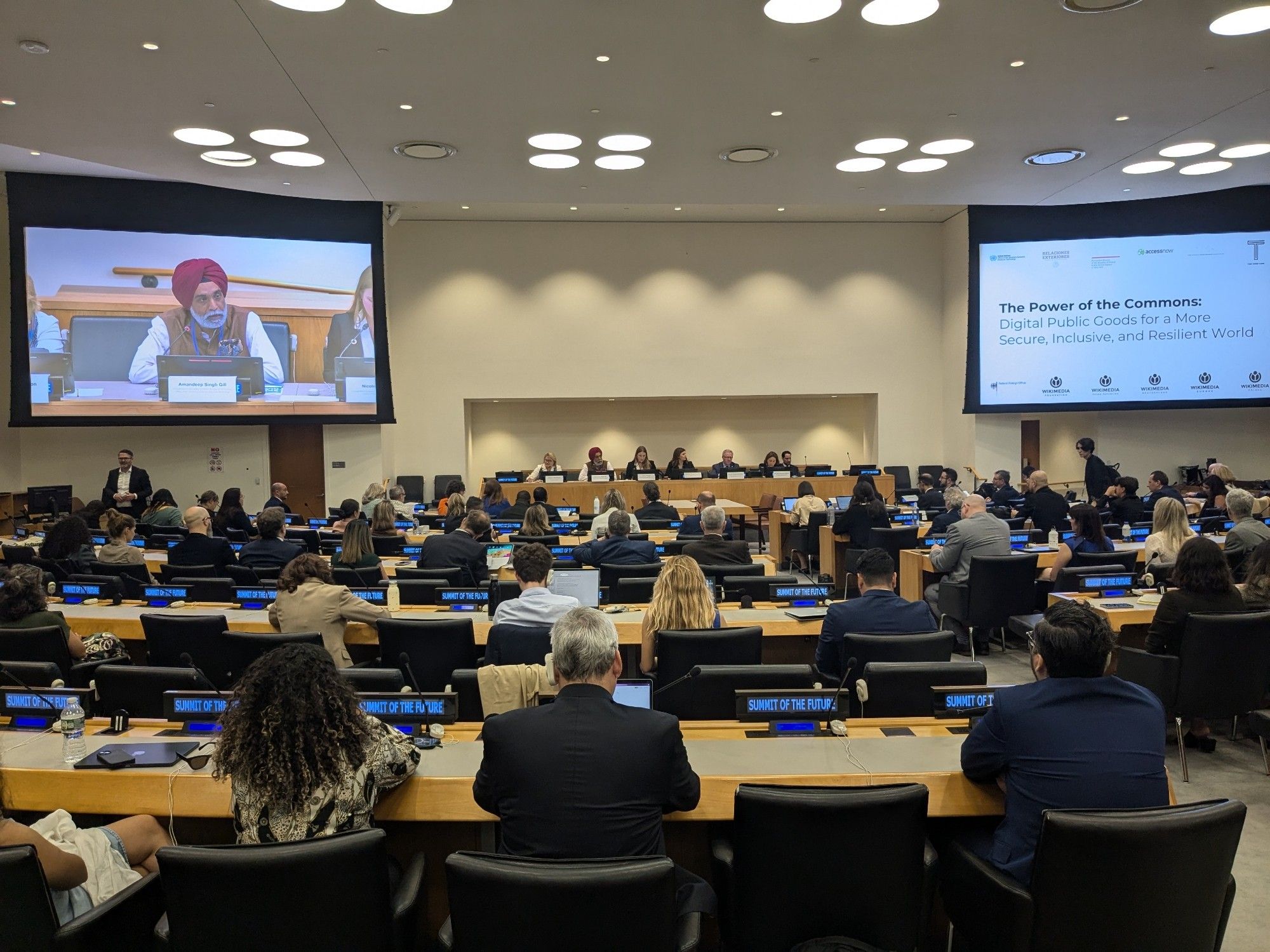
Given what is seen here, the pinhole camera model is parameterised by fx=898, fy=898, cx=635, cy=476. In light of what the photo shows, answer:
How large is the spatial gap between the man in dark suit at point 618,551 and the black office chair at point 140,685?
307 cm

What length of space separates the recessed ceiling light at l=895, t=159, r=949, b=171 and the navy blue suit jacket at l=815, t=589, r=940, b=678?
6299mm

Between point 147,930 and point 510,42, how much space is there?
5383 mm

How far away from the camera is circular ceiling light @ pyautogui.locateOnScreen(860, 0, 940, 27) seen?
5305 mm

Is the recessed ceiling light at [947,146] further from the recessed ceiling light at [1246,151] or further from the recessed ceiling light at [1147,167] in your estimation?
the recessed ceiling light at [1246,151]

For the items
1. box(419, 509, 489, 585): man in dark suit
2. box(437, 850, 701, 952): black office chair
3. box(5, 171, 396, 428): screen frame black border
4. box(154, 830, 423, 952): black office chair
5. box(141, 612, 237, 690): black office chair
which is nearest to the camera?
box(437, 850, 701, 952): black office chair

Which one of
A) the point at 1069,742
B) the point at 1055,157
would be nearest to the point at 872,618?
the point at 1069,742

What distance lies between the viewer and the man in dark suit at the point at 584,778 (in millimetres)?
2115

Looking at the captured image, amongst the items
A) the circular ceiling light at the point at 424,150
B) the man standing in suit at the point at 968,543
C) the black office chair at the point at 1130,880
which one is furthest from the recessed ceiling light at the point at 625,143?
the black office chair at the point at 1130,880

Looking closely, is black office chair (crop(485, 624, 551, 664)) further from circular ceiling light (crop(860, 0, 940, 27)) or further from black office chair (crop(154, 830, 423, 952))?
circular ceiling light (crop(860, 0, 940, 27))

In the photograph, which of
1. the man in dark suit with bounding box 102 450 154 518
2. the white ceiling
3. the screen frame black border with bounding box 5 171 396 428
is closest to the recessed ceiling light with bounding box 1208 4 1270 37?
the white ceiling

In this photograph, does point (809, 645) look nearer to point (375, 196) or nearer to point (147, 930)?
point (147, 930)

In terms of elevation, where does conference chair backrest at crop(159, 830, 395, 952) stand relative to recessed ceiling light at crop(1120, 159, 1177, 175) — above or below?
below

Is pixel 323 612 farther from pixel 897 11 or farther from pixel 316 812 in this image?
pixel 897 11

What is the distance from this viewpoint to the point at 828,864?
2.11 meters
